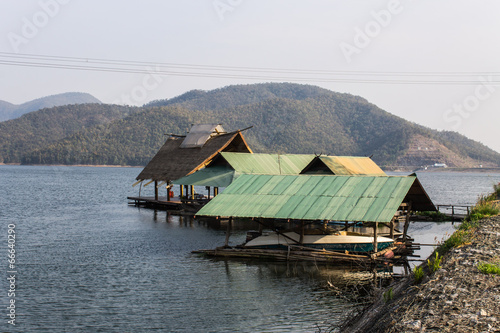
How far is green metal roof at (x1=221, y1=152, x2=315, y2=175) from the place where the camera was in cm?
4331

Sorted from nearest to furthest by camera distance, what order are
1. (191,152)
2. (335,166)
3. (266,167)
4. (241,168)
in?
(335,166) → (241,168) → (266,167) → (191,152)

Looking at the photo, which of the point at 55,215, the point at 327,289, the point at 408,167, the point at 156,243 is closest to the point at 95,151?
the point at 408,167

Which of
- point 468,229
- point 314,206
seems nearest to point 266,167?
point 314,206

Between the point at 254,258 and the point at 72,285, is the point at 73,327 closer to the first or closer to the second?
the point at 72,285

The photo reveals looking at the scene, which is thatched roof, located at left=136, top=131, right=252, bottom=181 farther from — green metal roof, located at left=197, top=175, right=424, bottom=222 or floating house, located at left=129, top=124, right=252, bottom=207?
green metal roof, located at left=197, top=175, right=424, bottom=222

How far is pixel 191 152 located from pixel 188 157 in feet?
3.19

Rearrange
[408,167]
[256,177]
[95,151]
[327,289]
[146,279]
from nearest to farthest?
[327,289] → [146,279] → [256,177] → [408,167] → [95,151]

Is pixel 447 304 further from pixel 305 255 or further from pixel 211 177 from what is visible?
pixel 211 177

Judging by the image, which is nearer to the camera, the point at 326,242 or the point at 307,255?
the point at 307,255

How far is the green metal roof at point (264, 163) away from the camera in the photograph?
43.3 m

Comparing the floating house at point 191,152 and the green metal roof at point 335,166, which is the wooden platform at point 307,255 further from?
the floating house at point 191,152

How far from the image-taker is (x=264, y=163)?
44906mm

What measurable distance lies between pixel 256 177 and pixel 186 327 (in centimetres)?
1303

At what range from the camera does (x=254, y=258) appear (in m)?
25.4
